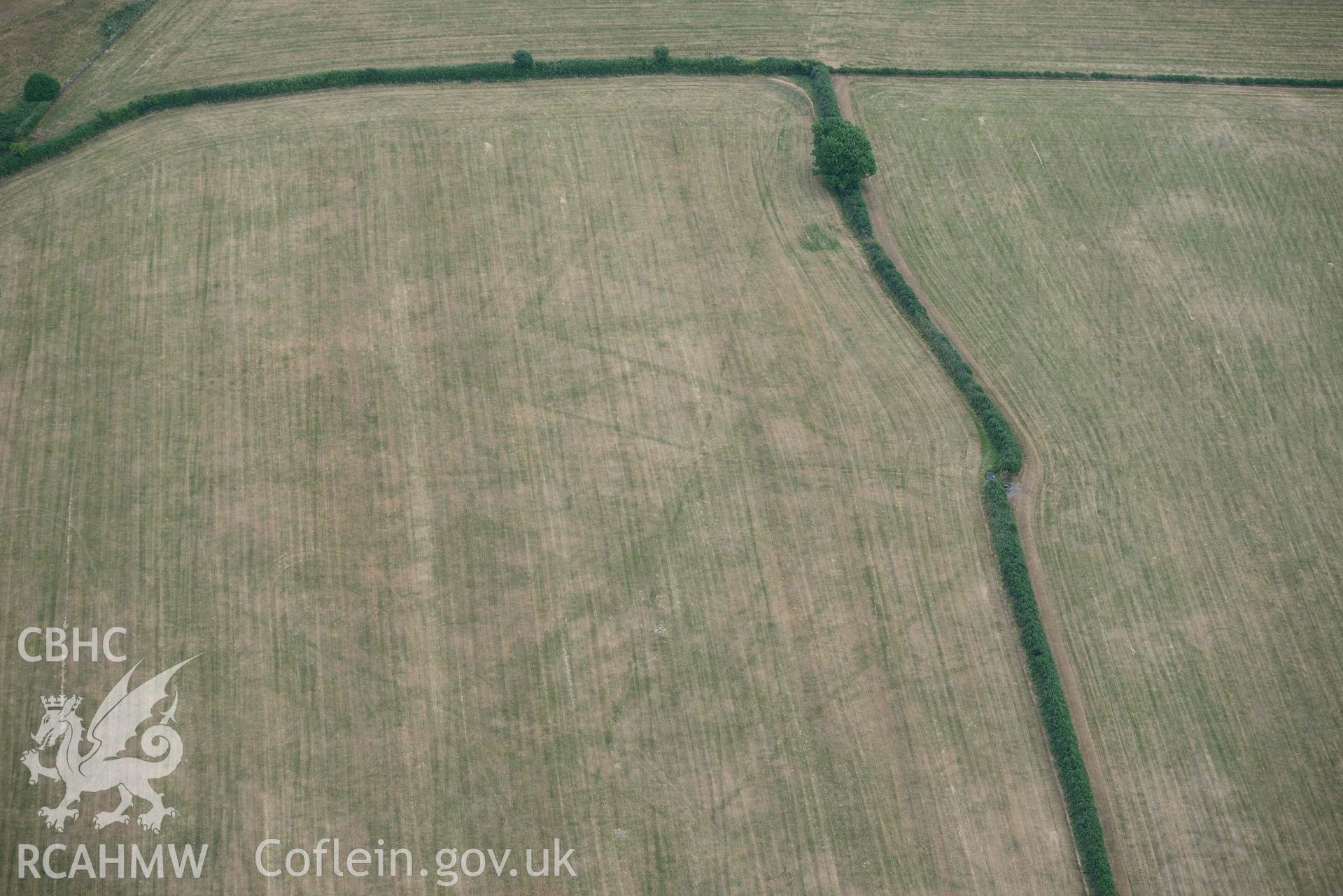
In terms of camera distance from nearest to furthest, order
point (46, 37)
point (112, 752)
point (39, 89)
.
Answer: point (112, 752), point (39, 89), point (46, 37)

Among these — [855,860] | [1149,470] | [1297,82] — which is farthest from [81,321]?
[1297,82]

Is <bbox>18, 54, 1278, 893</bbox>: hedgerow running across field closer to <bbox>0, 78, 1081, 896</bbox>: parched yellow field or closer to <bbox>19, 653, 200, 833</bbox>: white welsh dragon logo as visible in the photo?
<bbox>0, 78, 1081, 896</bbox>: parched yellow field

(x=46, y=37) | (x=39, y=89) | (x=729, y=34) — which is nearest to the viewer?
(x=39, y=89)

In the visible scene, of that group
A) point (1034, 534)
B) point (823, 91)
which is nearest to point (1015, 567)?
point (1034, 534)

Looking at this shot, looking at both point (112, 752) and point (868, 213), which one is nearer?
point (112, 752)
